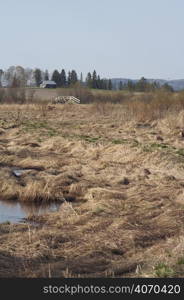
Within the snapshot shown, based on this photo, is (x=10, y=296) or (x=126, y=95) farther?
(x=126, y=95)

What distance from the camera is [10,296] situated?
635cm

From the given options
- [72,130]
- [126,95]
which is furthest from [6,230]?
[126,95]

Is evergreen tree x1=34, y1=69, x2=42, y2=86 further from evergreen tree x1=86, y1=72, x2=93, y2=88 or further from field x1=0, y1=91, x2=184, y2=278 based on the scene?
field x1=0, y1=91, x2=184, y2=278

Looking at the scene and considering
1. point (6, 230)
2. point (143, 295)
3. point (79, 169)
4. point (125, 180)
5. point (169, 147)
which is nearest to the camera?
point (143, 295)

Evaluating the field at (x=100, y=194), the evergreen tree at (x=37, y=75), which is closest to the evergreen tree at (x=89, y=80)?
the evergreen tree at (x=37, y=75)

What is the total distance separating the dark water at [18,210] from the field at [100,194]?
1.22 feet

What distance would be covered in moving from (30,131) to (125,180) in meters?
12.1

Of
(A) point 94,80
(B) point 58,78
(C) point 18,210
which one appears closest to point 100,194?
(C) point 18,210

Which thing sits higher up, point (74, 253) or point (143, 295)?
point (143, 295)

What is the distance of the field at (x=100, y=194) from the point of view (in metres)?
8.85

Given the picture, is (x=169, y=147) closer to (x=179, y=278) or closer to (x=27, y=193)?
(x=27, y=193)

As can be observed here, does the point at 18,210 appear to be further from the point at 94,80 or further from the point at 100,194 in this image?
the point at 94,80

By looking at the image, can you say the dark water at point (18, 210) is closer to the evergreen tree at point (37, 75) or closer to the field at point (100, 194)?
the field at point (100, 194)

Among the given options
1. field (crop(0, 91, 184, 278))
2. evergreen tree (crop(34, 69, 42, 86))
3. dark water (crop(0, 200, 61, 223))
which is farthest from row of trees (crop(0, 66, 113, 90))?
dark water (crop(0, 200, 61, 223))
